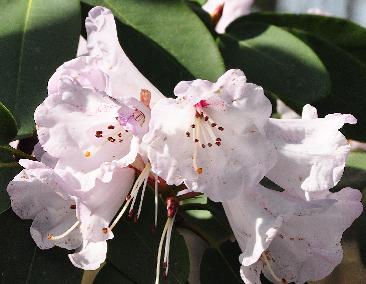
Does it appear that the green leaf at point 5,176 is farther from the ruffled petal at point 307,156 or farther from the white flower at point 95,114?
the ruffled petal at point 307,156

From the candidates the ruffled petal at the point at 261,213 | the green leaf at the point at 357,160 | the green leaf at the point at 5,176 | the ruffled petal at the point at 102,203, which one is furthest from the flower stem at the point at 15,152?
the green leaf at the point at 357,160

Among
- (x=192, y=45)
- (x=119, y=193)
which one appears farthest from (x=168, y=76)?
(x=119, y=193)

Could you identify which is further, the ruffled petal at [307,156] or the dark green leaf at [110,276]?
the dark green leaf at [110,276]

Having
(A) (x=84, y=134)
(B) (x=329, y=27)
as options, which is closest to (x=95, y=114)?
(A) (x=84, y=134)

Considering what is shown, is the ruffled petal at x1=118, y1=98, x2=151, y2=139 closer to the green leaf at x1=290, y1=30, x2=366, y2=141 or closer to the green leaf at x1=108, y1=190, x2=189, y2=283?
the green leaf at x1=108, y1=190, x2=189, y2=283

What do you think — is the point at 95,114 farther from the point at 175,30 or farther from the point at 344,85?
the point at 344,85

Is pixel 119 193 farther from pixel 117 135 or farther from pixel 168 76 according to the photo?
pixel 168 76
